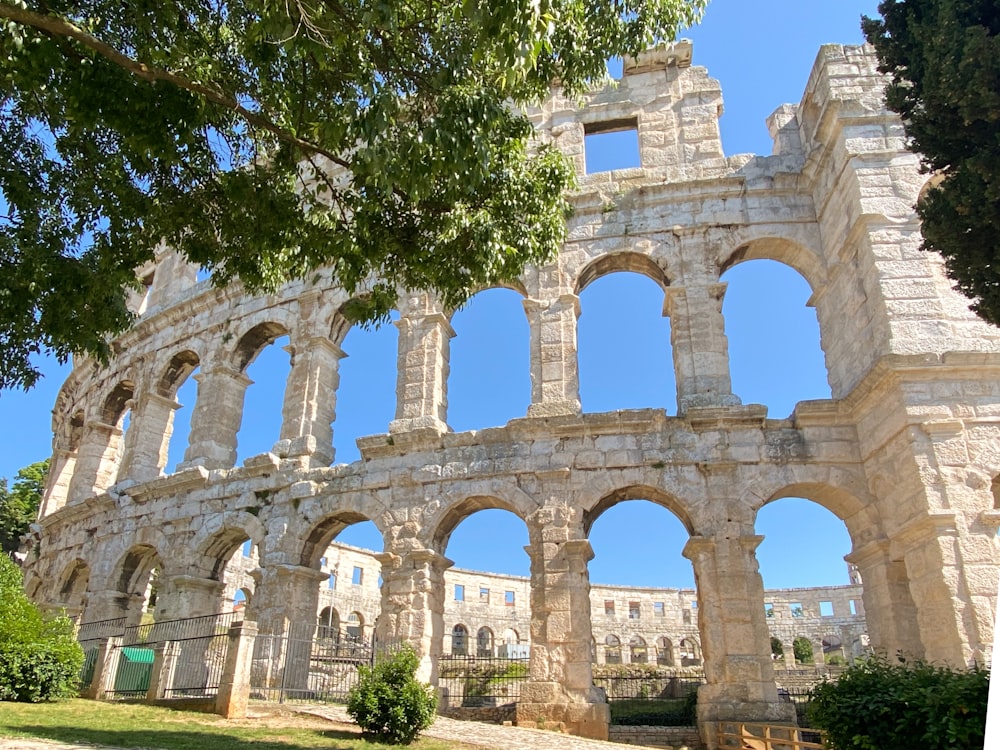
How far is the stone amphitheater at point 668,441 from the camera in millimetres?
10258

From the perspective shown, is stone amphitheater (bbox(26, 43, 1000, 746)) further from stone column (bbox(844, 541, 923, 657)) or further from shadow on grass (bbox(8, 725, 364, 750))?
shadow on grass (bbox(8, 725, 364, 750))

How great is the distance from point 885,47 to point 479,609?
2946 centimetres

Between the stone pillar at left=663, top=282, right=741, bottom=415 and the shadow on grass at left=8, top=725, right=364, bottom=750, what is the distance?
7.25 meters

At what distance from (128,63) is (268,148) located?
8.25 ft

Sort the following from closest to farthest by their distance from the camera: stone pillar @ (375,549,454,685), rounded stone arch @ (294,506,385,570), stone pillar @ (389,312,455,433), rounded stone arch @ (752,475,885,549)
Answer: rounded stone arch @ (752,475,885,549), stone pillar @ (375,549,454,685), rounded stone arch @ (294,506,385,570), stone pillar @ (389,312,455,433)

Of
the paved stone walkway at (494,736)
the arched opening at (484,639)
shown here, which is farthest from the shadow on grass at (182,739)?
the arched opening at (484,639)

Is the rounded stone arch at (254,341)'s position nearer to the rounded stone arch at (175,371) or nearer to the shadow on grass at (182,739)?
the rounded stone arch at (175,371)

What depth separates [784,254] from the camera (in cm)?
1393

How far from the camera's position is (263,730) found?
9031mm

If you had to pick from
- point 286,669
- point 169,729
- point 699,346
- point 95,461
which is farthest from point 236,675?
point 95,461

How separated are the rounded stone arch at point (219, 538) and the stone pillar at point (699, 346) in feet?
26.8

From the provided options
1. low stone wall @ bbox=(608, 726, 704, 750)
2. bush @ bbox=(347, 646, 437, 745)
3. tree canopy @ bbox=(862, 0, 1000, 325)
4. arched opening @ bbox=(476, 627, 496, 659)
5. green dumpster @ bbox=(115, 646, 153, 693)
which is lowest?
low stone wall @ bbox=(608, 726, 704, 750)

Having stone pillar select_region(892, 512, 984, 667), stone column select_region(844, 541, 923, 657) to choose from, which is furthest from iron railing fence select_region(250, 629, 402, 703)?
stone pillar select_region(892, 512, 984, 667)

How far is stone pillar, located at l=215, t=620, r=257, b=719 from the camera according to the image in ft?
33.0
